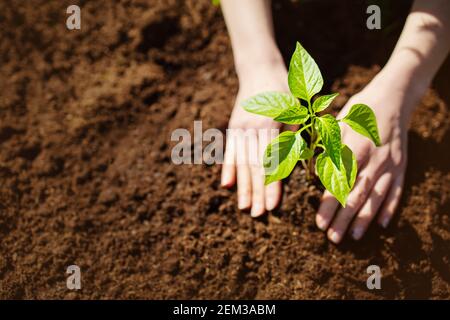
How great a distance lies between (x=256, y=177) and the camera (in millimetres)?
1566

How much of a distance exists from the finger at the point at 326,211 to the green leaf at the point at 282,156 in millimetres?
380

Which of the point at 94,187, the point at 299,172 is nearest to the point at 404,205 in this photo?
the point at 299,172

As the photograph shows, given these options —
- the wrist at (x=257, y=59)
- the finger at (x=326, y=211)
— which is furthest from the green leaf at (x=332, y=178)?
the wrist at (x=257, y=59)

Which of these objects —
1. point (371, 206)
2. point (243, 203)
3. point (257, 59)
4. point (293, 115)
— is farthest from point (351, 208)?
point (257, 59)

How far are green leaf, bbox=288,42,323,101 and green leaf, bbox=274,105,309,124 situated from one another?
0.13ft

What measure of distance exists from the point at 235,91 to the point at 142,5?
23.2 inches

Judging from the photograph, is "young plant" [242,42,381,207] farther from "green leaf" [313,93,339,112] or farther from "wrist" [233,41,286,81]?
"wrist" [233,41,286,81]

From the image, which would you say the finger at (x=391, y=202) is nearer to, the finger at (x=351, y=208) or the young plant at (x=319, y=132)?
the finger at (x=351, y=208)

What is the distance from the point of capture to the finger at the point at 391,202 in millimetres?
1524

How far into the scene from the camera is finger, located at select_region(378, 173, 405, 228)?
1.52m

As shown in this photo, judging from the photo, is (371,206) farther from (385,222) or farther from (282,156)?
(282,156)

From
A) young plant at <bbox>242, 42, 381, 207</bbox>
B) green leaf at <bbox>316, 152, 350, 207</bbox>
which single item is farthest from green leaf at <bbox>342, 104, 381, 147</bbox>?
green leaf at <bbox>316, 152, 350, 207</bbox>

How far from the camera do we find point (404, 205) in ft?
5.13

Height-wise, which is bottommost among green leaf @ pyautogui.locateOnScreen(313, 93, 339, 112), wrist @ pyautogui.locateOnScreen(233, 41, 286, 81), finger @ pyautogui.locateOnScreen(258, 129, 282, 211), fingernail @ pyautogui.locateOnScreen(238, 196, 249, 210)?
fingernail @ pyautogui.locateOnScreen(238, 196, 249, 210)
